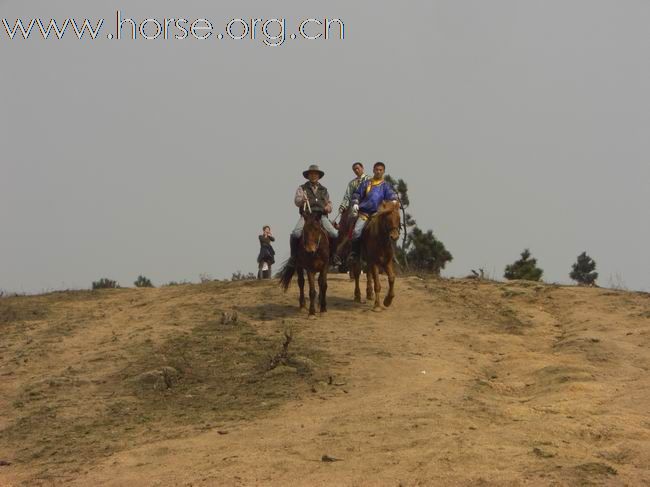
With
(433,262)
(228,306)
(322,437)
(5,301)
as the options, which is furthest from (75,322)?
(433,262)

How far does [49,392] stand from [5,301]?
9.01 metres

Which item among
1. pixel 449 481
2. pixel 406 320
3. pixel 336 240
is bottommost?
pixel 449 481

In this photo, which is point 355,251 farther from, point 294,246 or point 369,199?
point 294,246

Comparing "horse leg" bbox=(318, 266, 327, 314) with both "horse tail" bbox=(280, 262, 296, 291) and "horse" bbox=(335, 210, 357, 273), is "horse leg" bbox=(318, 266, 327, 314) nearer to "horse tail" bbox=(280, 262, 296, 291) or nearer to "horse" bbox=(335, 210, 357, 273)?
"horse tail" bbox=(280, 262, 296, 291)

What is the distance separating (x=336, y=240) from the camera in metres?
14.7

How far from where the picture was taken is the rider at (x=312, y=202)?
46.9ft

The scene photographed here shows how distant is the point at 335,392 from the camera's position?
956 centimetres

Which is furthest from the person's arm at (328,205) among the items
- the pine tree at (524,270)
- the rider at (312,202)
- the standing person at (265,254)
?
the pine tree at (524,270)

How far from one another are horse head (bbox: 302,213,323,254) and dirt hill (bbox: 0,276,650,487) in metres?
1.20

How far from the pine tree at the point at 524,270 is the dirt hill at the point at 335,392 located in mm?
9747

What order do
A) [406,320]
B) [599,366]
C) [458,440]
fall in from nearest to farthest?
1. [458,440]
2. [599,366]
3. [406,320]

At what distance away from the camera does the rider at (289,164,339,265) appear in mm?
14289

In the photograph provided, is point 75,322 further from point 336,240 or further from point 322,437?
point 322,437

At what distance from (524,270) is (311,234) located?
14.1 metres
